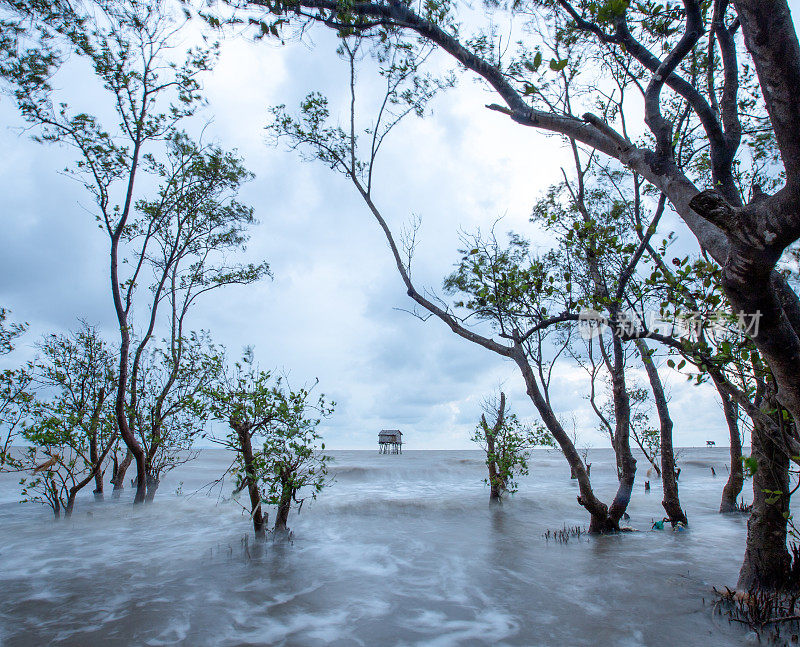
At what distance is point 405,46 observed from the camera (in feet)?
25.8

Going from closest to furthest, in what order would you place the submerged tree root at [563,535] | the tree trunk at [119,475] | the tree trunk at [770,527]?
the tree trunk at [770,527] < the submerged tree root at [563,535] < the tree trunk at [119,475]

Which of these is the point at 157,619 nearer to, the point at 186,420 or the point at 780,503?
the point at 780,503

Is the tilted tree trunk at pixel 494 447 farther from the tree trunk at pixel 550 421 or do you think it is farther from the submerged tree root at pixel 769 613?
the submerged tree root at pixel 769 613

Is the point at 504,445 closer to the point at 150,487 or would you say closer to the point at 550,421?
the point at 550,421

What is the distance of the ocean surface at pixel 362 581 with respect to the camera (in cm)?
558

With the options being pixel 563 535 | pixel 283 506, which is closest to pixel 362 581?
pixel 283 506

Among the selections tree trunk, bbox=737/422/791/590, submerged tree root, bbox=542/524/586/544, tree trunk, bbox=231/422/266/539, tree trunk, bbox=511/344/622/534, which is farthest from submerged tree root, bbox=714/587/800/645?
tree trunk, bbox=231/422/266/539

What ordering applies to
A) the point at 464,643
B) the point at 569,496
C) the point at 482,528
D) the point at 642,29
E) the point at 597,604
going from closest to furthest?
the point at 464,643 → the point at 597,604 → the point at 642,29 → the point at 482,528 → the point at 569,496

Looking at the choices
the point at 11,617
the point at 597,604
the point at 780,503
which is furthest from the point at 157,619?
the point at 780,503

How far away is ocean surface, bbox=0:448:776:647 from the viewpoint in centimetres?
558

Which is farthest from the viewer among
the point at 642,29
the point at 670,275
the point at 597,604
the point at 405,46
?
the point at 405,46

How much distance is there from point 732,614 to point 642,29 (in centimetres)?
856

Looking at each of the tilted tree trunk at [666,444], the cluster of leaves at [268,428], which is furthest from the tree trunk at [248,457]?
the tilted tree trunk at [666,444]

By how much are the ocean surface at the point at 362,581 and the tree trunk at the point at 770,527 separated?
0.78 m
